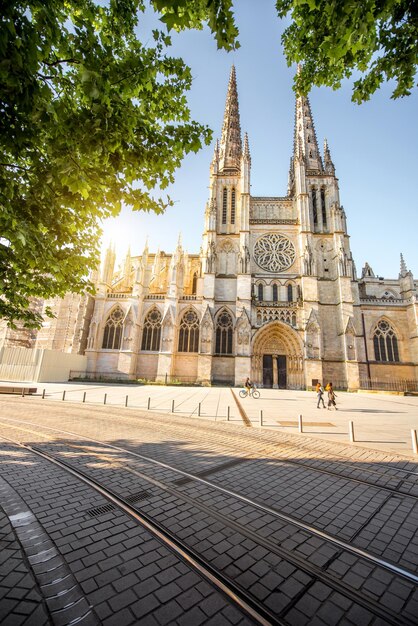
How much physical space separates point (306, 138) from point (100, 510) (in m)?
41.0

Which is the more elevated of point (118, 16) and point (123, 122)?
point (118, 16)

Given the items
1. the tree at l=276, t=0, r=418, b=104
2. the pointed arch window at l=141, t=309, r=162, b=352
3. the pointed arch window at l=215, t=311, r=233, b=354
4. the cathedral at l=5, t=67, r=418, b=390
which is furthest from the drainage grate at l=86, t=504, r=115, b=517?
the pointed arch window at l=141, t=309, r=162, b=352

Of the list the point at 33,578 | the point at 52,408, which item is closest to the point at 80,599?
the point at 33,578

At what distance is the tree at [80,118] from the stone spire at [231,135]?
1285 inches

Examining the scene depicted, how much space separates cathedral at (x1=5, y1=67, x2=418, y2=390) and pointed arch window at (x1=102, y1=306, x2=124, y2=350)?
102 millimetres

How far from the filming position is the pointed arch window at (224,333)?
26141mm

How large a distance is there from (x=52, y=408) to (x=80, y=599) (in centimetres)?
989

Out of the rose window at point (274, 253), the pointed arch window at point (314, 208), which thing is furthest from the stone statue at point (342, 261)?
the pointed arch window at point (314, 208)

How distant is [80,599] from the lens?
1805 mm

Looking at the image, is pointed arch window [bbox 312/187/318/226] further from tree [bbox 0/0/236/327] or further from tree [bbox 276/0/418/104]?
tree [bbox 0/0/236/327]

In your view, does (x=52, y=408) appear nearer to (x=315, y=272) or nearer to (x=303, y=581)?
(x=303, y=581)

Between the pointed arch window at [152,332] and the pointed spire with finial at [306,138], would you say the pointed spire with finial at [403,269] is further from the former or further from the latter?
the pointed arch window at [152,332]

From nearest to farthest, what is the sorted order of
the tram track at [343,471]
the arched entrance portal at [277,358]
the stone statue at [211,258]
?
1. the tram track at [343,471]
2. the arched entrance portal at [277,358]
3. the stone statue at [211,258]

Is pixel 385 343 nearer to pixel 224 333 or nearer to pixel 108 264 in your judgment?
pixel 224 333
